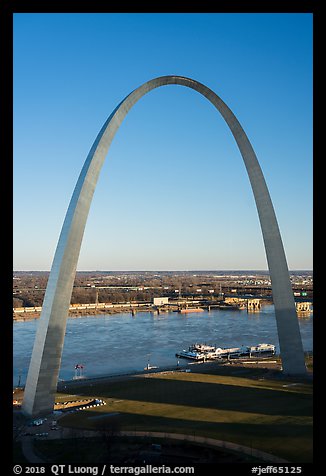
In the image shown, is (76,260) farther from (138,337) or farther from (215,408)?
(138,337)

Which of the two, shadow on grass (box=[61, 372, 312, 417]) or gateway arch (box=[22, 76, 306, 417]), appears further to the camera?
shadow on grass (box=[61, 372, 312, 417])

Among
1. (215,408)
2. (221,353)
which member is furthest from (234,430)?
(221,353)

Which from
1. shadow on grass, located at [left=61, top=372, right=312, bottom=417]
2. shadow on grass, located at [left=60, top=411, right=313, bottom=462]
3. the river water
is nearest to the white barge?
the river water

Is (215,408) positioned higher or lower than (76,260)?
lower

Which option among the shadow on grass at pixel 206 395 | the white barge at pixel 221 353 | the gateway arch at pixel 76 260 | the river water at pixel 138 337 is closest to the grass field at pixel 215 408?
Result: the shadow on grass at pixel 206 395

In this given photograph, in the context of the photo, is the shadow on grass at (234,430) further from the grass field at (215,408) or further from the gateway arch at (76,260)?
the gateway arch at (76,260)

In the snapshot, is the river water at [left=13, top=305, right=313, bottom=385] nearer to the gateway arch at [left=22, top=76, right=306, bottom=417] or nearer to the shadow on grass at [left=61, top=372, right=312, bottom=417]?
the shadow on grass at [left=61, top=372, right=312, bottom=417]
